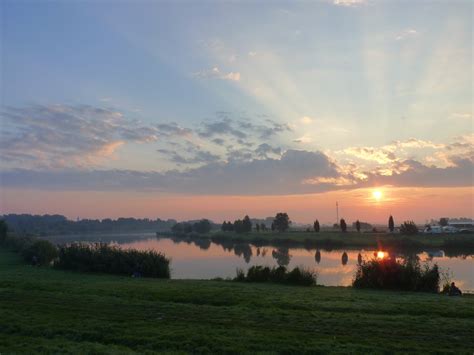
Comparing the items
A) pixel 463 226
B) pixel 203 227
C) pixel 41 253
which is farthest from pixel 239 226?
pixel 41 253

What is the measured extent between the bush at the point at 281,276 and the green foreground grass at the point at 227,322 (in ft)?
17.0

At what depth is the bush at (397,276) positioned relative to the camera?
1858 centimetres

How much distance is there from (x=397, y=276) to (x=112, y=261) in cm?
1628

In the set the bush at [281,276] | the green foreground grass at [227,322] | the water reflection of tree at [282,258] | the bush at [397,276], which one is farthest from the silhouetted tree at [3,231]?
the bush at [397,276]

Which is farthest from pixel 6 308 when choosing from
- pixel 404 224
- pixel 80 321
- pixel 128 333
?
pixel 404 224

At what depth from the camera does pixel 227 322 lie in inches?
414

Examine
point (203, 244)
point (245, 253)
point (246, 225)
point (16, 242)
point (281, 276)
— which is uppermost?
point (246, 225)

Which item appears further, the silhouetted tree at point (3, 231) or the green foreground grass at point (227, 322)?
the silhouetted tree at point (3, 231)

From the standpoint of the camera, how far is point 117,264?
25656 millimetres

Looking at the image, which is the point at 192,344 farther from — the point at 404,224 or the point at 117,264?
the point at 404,224

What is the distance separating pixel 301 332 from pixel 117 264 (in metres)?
18.3

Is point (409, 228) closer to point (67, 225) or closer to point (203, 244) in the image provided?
point (203, 244)

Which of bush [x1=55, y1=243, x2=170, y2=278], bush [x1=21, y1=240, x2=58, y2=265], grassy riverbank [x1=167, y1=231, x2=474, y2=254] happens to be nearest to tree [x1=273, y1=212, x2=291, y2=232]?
grassy riverbank [x1=167, y1=231, x2=474, y2=254]

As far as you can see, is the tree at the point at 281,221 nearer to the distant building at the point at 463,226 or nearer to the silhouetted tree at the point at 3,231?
the distant building at the point at 463,226
